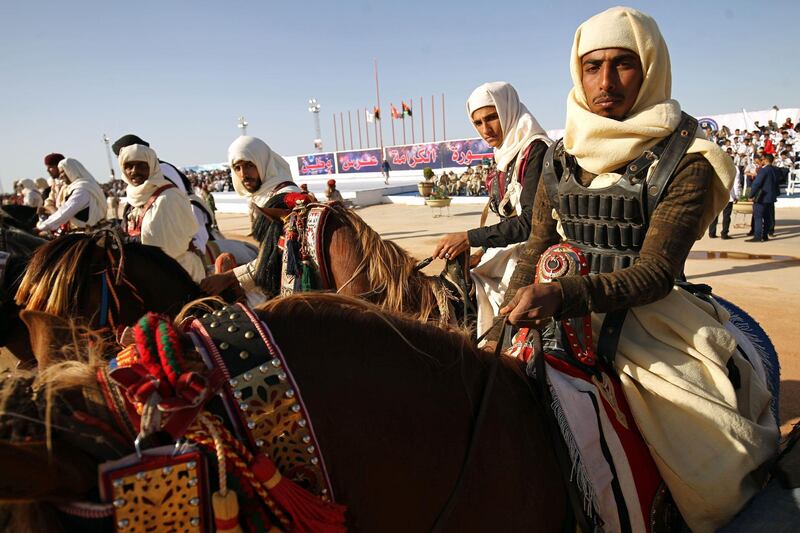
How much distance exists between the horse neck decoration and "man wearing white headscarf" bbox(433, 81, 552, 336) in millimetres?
402

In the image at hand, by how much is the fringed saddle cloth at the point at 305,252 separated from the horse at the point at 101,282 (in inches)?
20.1

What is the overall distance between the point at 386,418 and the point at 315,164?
160 ft

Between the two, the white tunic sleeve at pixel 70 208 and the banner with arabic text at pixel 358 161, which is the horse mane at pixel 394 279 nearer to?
the white tunic sleeve at pixel 70 208

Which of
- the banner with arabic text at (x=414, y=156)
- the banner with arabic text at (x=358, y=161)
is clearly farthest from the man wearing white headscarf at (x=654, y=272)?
the banner with arabic text at (x=358, y=161)

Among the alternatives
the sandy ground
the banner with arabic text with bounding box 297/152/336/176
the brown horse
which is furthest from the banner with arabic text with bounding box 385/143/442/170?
the brown horse

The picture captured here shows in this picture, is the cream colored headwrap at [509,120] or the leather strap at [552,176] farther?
the cream colored headwrap at [509,120]

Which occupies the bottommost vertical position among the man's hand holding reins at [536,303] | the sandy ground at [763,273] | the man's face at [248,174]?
the sandy ground at [763,273]

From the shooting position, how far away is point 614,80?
5.82 ft

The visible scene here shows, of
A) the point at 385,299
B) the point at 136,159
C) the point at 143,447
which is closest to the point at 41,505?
the point at 143,447

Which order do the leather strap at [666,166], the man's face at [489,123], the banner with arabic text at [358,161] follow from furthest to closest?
the banner with arabic text at [358,161] → the man's face at [489,123] → the leather strap at [666,166]

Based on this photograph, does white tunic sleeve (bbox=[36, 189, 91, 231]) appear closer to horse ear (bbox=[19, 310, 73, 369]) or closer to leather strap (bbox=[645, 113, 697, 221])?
horse ear (bbox=[19, 310, 73, 369])

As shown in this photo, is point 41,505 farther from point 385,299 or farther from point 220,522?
point 385,299

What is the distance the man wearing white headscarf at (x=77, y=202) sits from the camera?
239 inches

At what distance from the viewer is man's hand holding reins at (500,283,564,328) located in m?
1.41
